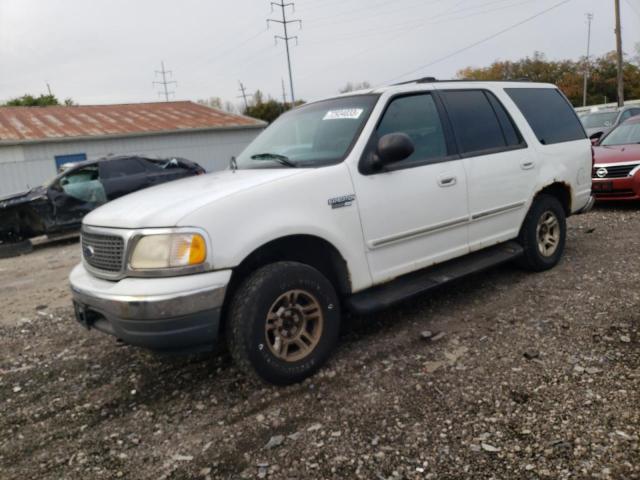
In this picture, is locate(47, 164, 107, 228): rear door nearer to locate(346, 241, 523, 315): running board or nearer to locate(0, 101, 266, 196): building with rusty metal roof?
locate(0, 101, 266, 196): building with rusty metal roof

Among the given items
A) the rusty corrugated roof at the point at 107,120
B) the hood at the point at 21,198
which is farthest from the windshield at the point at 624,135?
the rusty corrugated roof at the point at 107,120

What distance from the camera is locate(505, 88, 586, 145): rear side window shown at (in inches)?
192

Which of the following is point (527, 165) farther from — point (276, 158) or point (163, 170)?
point (163, 170)

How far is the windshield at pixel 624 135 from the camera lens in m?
8.89

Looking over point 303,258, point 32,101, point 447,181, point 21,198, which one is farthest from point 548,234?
point 32,101

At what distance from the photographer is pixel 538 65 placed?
64125 mm

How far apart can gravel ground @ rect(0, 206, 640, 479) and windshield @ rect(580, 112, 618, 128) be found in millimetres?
11019

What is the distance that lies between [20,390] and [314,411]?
86.3 inches

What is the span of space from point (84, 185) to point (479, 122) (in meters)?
8.38

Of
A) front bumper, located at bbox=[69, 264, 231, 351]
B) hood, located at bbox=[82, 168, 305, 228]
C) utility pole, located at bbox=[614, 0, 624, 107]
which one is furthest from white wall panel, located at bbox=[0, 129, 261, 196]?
utility pole, located at bbox=[614, 0, 624, 107]

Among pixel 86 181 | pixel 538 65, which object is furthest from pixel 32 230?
pixel 538 65

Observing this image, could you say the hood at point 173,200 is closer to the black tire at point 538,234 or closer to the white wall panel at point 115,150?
the black tire at point 538,234

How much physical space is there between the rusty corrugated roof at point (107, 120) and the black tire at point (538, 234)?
18.6m

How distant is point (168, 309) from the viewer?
8.79 ft
